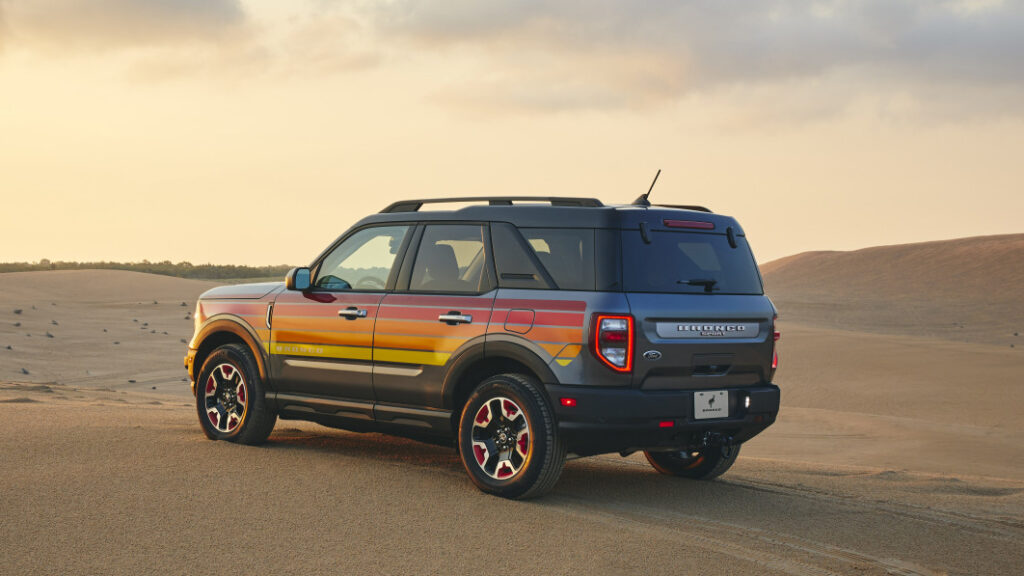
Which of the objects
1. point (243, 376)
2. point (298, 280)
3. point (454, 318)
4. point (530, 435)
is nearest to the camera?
point (530, 435)

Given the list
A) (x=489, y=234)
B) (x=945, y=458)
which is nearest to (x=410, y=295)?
(x=489, y=234)

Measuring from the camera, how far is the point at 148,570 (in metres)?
5.33

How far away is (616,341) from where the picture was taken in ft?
21.9

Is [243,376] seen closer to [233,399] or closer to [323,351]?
[233,399]

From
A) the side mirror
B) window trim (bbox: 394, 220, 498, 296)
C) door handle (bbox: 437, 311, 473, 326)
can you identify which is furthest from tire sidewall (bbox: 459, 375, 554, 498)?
the side mirror

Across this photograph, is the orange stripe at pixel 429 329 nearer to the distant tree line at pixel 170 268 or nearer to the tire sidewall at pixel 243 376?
the tire sidewall at pixel 243 376

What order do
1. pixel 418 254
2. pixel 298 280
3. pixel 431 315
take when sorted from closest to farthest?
pixel 431 315
pixel 418 254
pixel 298 280

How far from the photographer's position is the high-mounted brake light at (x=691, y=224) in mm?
7162

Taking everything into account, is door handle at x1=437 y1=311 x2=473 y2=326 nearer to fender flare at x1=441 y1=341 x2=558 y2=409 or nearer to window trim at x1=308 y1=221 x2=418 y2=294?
fender flare at x1=441 y1=341 x2=558 y2=409

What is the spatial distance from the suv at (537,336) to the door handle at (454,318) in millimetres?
11

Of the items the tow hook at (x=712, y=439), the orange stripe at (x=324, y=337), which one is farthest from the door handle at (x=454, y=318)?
the tow hook at (x=712, y=439)

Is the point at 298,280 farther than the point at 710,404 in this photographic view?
Yes

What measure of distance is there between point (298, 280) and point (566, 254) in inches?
102

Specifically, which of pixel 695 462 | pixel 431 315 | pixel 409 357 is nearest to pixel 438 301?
pixel 431 315
